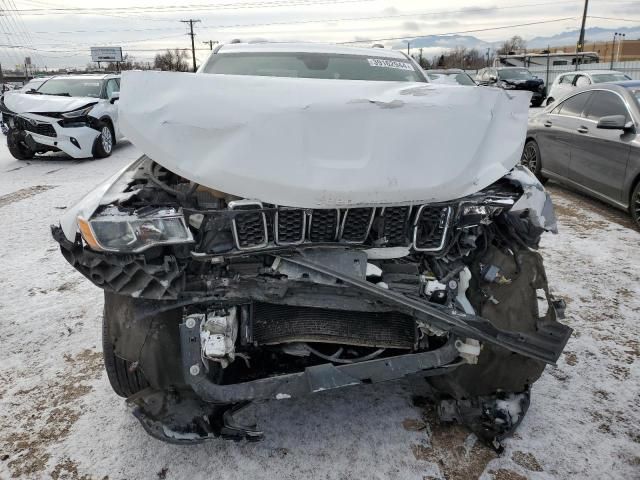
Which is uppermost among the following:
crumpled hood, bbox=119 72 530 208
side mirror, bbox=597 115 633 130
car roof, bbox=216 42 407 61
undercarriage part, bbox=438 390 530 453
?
car roof, bbox=216 42 407 61

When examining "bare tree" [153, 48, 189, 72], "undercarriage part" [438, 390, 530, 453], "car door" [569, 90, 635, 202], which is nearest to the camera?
"undercarriage part" [438, 390, 530, 453]

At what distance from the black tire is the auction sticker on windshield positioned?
273cm

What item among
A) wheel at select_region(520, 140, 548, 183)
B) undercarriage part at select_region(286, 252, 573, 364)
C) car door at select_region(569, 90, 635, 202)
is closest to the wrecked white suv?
undercarriage part at select_region(286, 252, 573, 364)

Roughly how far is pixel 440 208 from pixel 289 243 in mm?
651

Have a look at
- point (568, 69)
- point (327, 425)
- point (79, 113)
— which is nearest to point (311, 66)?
point (327, 425)

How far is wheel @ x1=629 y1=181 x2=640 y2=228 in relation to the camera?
5.06 metres

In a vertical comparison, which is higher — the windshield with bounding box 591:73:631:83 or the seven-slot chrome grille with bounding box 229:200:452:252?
the windshield with bounding box 591:73:631:83

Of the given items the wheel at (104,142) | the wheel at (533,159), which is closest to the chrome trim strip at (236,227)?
the wheel at (533,159)

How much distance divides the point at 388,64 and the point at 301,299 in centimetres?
252

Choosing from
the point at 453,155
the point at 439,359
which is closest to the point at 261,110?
the point at 453,155

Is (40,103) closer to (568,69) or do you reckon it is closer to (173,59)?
(568,69)

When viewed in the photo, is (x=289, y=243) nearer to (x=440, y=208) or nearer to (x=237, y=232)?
(x=237, y=232)

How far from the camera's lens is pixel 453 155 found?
2.12 meters

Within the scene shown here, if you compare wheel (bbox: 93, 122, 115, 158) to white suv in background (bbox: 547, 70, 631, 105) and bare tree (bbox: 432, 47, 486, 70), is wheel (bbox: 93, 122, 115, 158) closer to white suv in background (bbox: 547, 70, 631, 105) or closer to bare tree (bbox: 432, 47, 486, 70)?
white suv in background (bbox: 547, 70, 631, 105)
